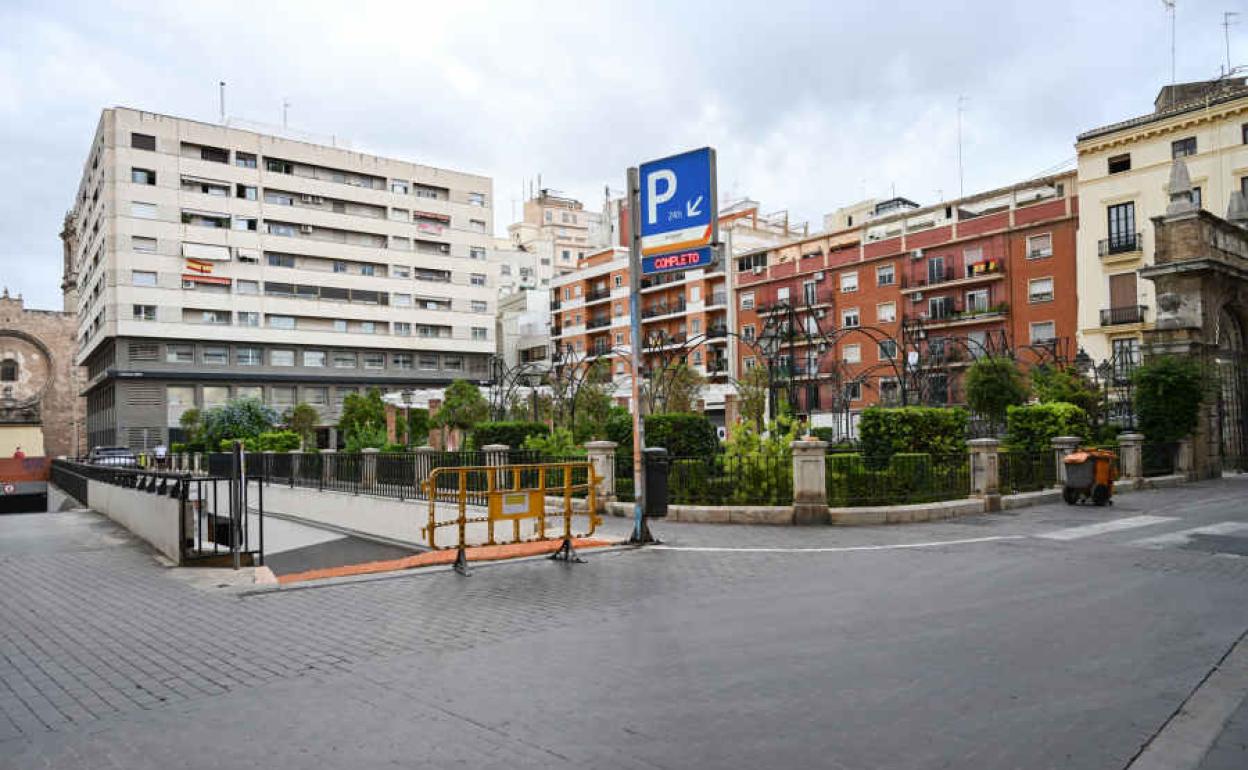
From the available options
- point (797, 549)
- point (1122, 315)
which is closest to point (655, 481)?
point (797, 549)

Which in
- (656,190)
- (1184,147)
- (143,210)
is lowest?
(656,190)

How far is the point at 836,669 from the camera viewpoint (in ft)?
17.4

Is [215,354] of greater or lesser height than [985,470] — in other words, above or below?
above

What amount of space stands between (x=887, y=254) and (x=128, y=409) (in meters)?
50.1

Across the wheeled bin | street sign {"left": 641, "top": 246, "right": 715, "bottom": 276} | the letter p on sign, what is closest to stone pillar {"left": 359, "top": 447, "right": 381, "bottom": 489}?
street sign {"left": 641, "top": 246, "right": 715, "bottom": 276}

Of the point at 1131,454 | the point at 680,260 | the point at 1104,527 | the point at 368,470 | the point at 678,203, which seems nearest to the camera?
the point at 680,260

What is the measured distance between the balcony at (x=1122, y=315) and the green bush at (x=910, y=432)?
101ft

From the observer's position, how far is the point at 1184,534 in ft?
39.8

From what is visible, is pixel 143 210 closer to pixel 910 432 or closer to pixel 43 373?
pixel 43 373

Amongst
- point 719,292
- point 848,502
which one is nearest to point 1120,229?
point 719,292

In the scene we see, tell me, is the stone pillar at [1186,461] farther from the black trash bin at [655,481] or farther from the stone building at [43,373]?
the stone building at [43,373]

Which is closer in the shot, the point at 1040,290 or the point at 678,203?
the point at 678,203

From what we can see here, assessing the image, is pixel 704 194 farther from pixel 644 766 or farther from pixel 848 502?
pixel 644 766

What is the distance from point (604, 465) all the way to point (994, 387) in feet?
47.9
